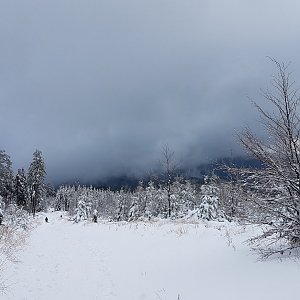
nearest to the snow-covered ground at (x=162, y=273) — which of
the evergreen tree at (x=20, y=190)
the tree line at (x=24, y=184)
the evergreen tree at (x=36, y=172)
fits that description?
the tree line at (x=24, y=184)

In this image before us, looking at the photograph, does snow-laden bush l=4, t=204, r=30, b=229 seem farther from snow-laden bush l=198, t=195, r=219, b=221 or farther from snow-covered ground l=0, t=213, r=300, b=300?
snow-laden bush l=198, t=195, r=219, b=221

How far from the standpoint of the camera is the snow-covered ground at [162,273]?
7.04m

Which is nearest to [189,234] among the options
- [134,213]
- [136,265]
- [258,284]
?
[136,265]

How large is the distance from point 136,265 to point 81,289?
302 cm

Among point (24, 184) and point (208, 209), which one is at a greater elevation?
point (24, 184)

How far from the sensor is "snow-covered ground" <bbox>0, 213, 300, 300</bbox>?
7035 millimetres

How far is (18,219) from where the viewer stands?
110 feet

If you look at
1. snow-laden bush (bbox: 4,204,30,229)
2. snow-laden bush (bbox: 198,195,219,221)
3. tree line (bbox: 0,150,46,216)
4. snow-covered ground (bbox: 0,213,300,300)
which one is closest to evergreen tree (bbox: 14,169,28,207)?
tree line (bbox: 0,150,46,216)

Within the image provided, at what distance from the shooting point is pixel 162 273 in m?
10.0

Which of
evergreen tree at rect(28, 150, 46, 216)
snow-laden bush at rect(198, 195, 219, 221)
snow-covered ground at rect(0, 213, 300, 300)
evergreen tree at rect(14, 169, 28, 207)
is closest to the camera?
snow-covered ground at rect(0, 213, 300, 300)

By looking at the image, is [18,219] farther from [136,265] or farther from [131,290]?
[131,290]

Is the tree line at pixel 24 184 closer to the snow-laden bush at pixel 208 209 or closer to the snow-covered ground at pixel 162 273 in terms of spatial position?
the snow-laden bush at pixel 208 209

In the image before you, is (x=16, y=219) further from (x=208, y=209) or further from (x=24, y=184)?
(x=24, y=184)

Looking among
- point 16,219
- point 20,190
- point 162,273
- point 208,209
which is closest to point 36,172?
point 20,190
